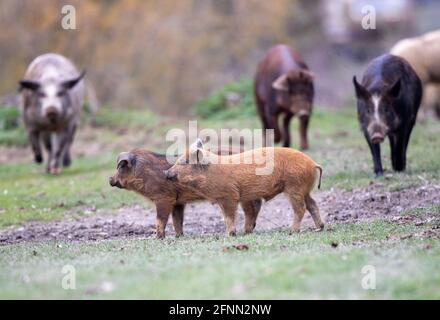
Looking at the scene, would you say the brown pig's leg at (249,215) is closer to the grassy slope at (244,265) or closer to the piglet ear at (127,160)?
the grassy slope at (244,265)

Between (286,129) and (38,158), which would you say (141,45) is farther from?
(286,129)

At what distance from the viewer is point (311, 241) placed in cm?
1016

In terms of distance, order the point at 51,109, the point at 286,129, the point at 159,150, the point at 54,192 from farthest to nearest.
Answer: the point at 159,150, the point at 286,129, the point at 51,109, the point at 54,192

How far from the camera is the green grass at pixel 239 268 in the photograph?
7.94 m

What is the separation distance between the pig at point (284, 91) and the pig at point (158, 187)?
641cm

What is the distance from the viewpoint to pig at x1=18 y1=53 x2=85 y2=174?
18125 millimetres

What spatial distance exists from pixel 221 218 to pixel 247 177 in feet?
7.76

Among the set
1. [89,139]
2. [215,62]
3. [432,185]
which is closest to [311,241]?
[432,185]

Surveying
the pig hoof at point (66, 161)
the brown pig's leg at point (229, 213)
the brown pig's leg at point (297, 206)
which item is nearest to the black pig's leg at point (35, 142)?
the pig hoof at point (66, 161)

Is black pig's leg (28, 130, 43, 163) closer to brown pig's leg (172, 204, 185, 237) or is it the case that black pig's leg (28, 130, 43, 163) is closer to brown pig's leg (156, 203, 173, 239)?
brown pig's leg (172, 204, 185, 237)

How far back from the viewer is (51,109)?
1794cm

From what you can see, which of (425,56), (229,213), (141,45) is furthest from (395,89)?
(141,45)

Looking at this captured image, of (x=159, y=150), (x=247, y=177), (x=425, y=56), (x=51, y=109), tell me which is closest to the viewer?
(x=247, y=177)
